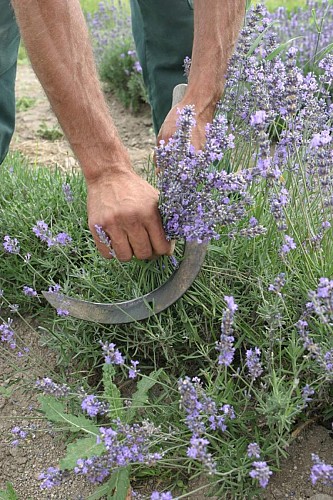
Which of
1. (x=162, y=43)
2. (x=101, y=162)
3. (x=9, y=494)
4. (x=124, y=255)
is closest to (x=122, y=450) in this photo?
(x=9, y=494)

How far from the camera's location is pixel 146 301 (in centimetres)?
183

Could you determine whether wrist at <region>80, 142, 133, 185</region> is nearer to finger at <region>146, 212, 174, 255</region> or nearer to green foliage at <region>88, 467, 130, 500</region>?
finger at <region>146, 212, 174, 255</region>

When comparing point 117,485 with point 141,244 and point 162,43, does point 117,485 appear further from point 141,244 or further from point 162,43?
point 162,43

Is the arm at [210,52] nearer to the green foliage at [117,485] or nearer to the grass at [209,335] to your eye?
the grass at [209,335]

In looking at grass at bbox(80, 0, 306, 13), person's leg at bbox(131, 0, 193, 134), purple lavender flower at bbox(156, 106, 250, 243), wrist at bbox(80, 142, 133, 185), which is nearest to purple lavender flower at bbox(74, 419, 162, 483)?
purple lavender flower at bbox(156, 106, 250, 243)

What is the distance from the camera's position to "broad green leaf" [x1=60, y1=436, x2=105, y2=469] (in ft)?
5.06

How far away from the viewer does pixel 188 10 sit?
293 cm

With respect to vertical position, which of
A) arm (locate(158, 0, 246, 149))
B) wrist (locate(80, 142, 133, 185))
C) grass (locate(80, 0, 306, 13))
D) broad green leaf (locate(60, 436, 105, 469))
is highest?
arm (locate(158, 0, 246, 149))

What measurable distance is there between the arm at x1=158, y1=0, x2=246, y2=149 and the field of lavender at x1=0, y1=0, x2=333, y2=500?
0.08 metres

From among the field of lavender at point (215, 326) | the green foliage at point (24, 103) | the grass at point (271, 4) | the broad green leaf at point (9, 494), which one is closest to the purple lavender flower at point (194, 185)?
the field of lavender at point (215, 326)

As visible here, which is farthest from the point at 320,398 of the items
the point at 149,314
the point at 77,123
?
the point at 77,123

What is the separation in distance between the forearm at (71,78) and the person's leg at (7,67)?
0.81 meters

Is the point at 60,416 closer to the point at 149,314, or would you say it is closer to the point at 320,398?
the point at 149,314

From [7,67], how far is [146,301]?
4.93ft
